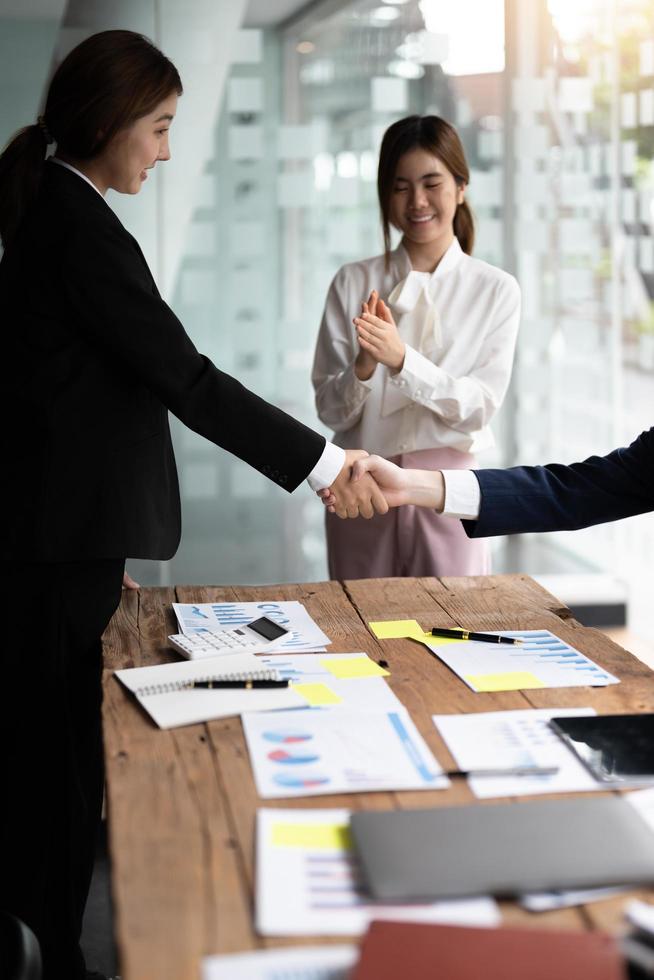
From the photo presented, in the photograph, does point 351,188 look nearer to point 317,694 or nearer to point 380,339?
point 380,339

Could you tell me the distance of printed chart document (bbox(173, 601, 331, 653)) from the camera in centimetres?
195

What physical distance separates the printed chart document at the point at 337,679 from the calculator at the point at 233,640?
0.11 ft

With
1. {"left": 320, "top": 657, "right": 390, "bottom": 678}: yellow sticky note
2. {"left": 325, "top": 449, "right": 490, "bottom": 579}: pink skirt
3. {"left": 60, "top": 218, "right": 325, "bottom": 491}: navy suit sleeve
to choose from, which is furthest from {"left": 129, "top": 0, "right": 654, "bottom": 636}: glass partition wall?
{"left": 320, "top": 657, "right": 390, "bottom": 678}: yellow sticky note

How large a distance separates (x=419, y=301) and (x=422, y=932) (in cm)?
219

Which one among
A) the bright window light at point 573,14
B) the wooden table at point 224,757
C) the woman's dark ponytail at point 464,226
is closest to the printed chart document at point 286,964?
the wooden table at point 224,757

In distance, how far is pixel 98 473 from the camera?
6.58ft

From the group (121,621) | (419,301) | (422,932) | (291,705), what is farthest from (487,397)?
(422,932)

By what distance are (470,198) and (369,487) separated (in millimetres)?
2302

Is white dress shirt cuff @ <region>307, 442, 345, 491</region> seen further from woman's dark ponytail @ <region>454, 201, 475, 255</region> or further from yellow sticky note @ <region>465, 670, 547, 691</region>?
woman's dark ponytail @ <region>454, 201, 475, 255</region>

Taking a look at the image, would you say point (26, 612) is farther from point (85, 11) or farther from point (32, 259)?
point (85, 11)

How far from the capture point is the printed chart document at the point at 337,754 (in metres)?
1.34

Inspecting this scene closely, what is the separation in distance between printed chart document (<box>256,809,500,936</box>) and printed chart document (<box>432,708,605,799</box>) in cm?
21

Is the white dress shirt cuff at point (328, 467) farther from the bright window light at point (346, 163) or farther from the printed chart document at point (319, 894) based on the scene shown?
the bright window light at point (346, 163)

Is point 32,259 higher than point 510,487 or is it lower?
higher
